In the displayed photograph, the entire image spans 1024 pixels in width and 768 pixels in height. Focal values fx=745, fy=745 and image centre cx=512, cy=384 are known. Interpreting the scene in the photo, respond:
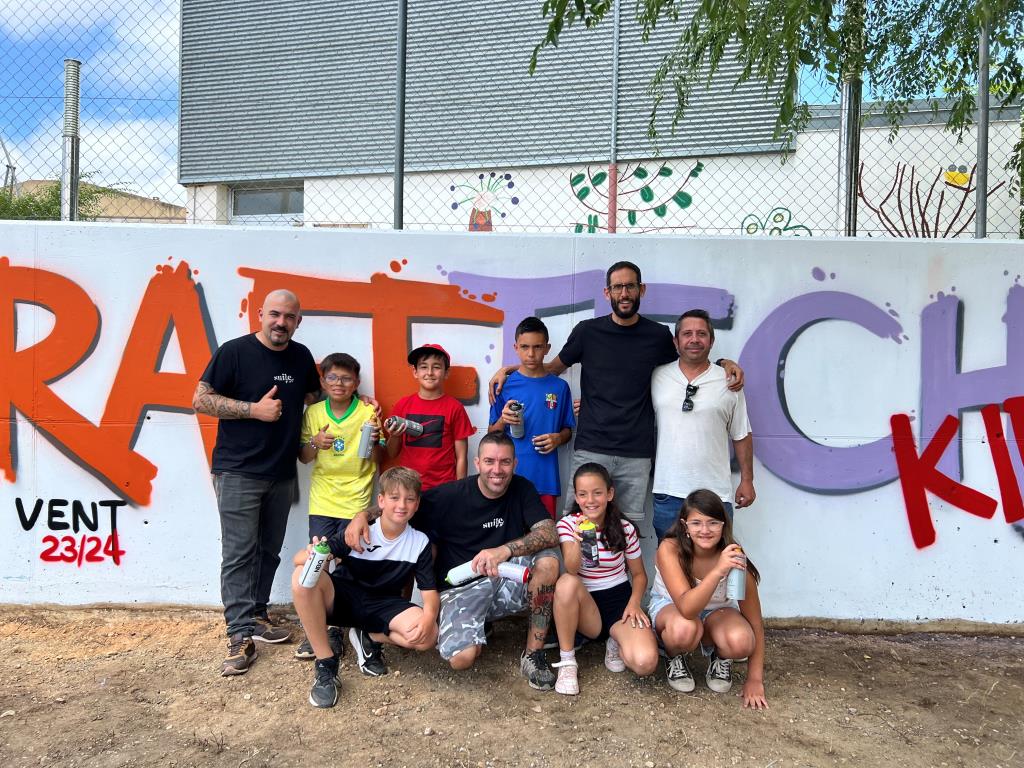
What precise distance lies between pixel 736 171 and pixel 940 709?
7202 mm

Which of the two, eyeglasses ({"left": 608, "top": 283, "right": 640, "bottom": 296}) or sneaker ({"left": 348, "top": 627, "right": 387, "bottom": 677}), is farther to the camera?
eyeglasses ({"left": 608, "top": 283, "right": 640, "bottom": 296})

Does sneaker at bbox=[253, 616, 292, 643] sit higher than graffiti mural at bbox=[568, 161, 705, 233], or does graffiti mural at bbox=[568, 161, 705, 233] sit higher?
graffiti mural at bbox=[568, 161, 705, 233]

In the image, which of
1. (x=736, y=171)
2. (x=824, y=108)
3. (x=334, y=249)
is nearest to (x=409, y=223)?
(x=736, y=171)

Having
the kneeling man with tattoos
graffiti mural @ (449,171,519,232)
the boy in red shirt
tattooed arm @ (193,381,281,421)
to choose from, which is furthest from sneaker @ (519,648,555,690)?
graffiti mural @ (449,171,519,232)

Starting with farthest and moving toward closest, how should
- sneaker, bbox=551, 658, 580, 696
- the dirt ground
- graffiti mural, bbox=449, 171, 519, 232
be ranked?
graffiti mural, bbox=449, 171, 519, 232 < sneaker, bbox=551, 658, 580, 696 < the dirt ground

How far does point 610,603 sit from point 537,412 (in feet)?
3.23

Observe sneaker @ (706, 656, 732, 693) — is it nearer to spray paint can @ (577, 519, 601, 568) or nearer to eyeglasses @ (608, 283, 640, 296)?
spray paint can @ (577, 519, 601, 568)

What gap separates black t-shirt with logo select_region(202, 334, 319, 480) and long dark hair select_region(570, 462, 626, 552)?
142cm

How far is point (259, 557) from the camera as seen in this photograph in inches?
149

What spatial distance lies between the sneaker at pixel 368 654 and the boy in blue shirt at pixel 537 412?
1050mm

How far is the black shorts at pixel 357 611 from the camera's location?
327 centimetres

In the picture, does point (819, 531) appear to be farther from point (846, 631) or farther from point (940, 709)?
point (940, 709)

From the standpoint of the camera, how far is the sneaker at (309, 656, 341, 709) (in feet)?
Result: 10.1

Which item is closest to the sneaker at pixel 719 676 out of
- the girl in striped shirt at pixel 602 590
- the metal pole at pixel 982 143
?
the girl in striped shirt at pixel 602 590
